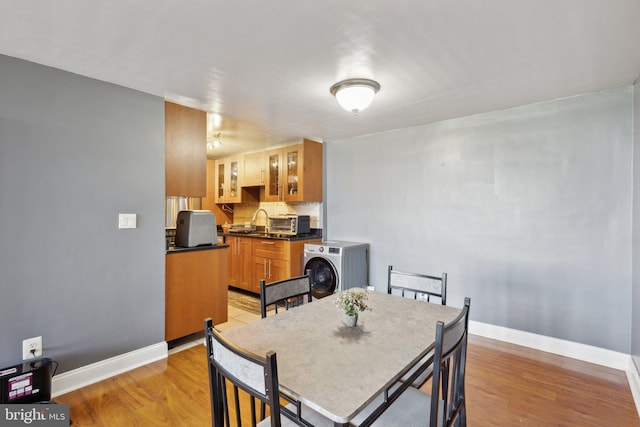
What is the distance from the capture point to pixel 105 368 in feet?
7.71

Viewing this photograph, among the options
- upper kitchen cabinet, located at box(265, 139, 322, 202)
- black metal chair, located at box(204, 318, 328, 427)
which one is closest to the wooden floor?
black metal chair, located at box(204, 318, 328, 427)

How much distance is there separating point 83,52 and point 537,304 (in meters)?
4.07

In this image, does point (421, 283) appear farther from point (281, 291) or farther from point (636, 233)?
point (636, 233)

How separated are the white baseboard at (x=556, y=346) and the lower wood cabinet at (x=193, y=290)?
8.64ft

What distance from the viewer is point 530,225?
2.91m

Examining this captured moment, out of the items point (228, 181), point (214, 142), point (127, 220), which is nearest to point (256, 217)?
point (228, 181)

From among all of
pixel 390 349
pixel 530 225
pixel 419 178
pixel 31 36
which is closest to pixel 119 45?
pixel 31 36

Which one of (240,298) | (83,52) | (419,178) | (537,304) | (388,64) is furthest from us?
(240,298)

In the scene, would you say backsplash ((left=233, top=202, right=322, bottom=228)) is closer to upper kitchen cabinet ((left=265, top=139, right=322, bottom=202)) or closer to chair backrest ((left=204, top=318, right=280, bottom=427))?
upper kitchen cabinet ((left=265, top=139, right=322, bottom=202))

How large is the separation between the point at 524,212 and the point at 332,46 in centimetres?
236

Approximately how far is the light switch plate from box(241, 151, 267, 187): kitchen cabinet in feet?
8.13

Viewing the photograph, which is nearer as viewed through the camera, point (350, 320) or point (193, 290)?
point (350, 320)

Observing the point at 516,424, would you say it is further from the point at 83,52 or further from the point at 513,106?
the point at 83,52

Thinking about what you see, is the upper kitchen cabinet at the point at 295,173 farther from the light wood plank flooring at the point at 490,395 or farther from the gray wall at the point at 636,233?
the gray wall at the point at 636,233
